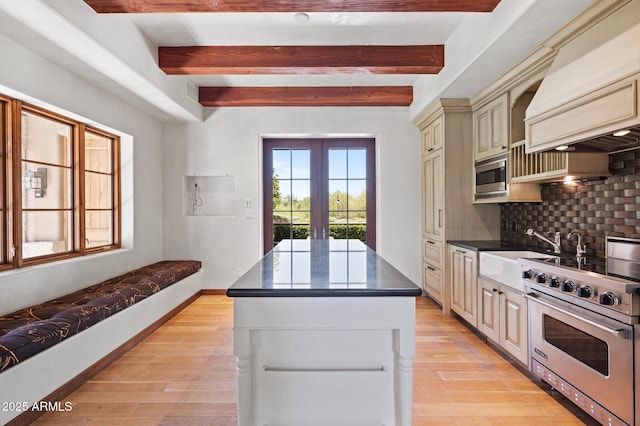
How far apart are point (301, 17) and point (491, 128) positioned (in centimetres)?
207

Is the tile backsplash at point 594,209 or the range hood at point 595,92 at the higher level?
the range hood at point 595,92

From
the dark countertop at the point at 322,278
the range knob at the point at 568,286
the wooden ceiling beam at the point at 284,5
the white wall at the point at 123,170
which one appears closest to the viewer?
the dark countertop at the point at 322,278

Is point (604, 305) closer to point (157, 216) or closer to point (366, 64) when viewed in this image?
point (366, 64)

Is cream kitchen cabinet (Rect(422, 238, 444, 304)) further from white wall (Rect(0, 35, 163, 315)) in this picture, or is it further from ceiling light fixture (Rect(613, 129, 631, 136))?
white wall (Rect(0, 35, 163, 315))

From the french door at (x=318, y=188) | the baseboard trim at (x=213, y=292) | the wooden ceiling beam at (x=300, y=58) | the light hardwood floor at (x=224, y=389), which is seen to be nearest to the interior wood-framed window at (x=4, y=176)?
the light hardwood floor at (x=224, y=389)

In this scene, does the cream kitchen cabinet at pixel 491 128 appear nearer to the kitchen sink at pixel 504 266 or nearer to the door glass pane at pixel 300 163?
the kitchen sink at pixel 504 266

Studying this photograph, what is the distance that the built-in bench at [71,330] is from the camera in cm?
186

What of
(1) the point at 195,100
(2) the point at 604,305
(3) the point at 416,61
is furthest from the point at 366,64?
(2) the point at 604,305

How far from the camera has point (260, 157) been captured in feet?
15.7

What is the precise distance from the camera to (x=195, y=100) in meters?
4.41

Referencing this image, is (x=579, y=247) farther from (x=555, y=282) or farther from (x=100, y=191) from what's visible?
(x=100, y=191)

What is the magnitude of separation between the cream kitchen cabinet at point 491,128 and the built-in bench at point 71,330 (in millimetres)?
3567

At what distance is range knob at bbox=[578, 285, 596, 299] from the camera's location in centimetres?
183

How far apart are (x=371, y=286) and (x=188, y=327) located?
2.76 meters
